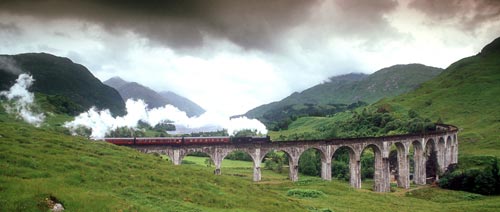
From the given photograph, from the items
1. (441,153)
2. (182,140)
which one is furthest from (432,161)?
(182,140)

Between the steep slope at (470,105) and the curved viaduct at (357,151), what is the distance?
45.3 ft

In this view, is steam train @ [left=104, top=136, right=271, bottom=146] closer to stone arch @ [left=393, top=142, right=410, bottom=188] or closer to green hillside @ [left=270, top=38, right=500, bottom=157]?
stone arch @ [left=393, top=142, right=410, bottom=188]

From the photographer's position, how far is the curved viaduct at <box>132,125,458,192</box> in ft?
172

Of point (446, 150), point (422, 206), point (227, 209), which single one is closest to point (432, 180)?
point (446, 150)

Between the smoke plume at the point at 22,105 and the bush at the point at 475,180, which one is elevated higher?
the smoke plume at the point at 22,105

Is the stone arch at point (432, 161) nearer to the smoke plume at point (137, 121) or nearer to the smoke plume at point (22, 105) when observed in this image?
the smoke plume at point (137, 121)

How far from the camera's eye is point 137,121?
84375mm

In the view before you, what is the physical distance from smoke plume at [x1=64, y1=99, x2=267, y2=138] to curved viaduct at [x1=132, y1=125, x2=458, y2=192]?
694 inches

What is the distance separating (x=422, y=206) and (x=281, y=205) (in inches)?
1144

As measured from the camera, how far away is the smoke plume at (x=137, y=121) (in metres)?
61.0

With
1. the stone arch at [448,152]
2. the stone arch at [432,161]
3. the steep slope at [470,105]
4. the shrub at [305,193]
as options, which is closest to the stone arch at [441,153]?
the stone arch at [432,161]

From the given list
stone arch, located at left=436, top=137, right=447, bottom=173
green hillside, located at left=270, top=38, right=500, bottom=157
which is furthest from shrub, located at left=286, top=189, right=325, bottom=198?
green hillside, located at left=270, top=38, right=500, bottom=157

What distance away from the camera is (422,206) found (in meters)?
50.0

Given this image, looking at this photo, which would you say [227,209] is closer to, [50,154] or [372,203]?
[50,154]
